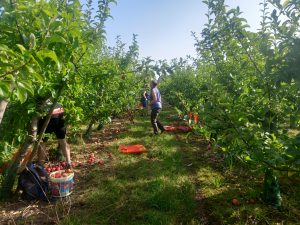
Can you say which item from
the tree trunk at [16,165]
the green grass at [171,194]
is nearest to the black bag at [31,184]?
the tree trunk at [16,165]

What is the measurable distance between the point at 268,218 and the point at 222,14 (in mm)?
2673

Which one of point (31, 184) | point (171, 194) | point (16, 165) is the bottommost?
point (171, 194)

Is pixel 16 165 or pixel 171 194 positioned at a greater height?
pixel 16 165

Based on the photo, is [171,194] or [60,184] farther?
[171,194]

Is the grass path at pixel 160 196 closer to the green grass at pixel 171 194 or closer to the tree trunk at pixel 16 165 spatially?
the green grass at pixel 171 194

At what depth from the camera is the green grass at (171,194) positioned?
362cm

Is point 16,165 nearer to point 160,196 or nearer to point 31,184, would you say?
point 31,184

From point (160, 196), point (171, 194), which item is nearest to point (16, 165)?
point (160, 196)

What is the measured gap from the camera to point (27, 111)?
151 inches

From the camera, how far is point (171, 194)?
4.21 metres

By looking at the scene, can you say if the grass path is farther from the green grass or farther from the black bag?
the black bag

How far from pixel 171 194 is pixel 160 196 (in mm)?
225

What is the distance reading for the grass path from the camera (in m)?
3.60

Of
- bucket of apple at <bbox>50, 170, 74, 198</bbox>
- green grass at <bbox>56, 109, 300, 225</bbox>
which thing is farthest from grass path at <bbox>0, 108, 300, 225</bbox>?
bucket of apple at <bbox>50, 170, 74, 198</bbox>
